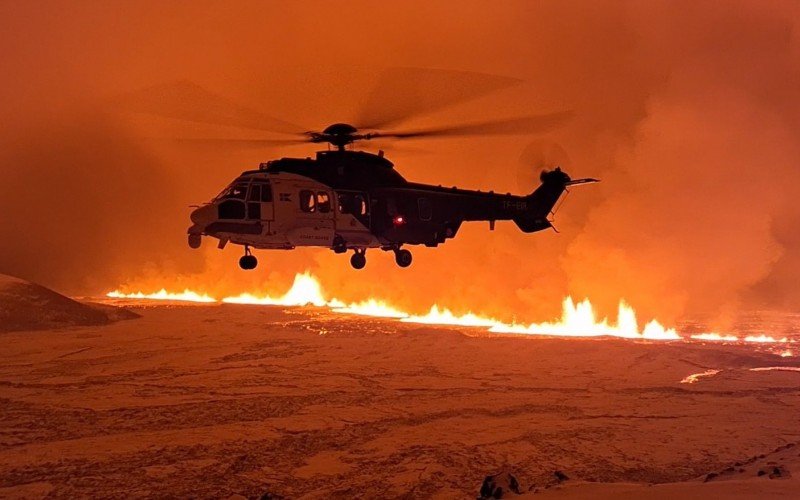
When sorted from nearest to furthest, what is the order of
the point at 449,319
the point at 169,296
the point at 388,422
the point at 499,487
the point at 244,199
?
the point at 499,487, the point at 388,422, the point at 244,199, the point at 449,319, the point at 169,296

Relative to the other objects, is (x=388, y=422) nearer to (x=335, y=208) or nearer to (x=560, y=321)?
(x=335, y=208)

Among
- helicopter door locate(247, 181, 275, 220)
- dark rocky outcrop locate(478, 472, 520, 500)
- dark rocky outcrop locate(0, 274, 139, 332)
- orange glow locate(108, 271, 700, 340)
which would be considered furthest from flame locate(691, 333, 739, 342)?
dark rocky outcrop locate(0, 274, 139, 332)

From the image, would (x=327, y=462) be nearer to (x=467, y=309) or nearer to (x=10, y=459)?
(x=10, y=459)

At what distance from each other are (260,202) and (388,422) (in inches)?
254

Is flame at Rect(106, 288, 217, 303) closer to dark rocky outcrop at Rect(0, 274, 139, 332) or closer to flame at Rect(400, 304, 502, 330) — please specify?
flame at Rect(400, 304, 502, 330)

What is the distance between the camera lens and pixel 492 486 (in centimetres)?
953

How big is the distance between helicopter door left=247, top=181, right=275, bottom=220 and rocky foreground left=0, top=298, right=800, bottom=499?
4893 millimetres

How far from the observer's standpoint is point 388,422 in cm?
1479

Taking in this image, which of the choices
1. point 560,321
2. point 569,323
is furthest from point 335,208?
point 560,321

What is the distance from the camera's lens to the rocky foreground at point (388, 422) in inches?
426

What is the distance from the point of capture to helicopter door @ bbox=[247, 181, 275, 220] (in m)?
16.3

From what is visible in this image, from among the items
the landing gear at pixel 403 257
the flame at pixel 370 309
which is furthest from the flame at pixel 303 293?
the landing gear at pixel 403 257

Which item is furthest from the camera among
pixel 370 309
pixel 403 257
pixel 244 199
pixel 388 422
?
pixel 370 309

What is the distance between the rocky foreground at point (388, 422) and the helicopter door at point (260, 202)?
4.89m
